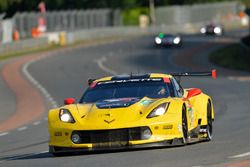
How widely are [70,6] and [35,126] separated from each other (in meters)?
103

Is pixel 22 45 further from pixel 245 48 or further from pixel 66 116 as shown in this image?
pixel 66 116

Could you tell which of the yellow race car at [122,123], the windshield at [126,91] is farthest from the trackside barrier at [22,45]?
the yellow race car at [122,123]

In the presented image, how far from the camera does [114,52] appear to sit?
233 feet

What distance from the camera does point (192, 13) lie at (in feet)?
428

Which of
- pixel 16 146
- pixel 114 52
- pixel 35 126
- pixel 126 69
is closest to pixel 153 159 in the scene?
pixel 16 146

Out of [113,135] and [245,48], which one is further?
[245,48]

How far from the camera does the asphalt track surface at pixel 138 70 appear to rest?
12844 millimetres

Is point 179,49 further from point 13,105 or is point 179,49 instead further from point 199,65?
point 13,105

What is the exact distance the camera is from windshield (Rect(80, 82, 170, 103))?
14977 millimetres

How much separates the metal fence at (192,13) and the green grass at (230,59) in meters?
57.4

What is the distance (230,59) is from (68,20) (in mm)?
40717

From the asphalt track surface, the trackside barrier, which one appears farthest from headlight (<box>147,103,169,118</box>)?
the trackside barrier

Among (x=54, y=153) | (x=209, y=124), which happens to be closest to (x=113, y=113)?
(x=54, y=153)

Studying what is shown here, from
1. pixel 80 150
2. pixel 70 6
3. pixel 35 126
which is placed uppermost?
pixel 80 150
